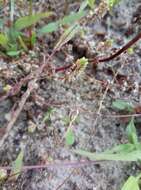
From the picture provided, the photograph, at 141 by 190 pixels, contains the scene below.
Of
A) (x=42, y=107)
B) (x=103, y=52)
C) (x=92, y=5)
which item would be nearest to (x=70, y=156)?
(x=42, y=107)

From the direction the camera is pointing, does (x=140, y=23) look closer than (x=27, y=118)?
No

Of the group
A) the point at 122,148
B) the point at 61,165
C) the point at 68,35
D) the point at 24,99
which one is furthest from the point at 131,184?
the point at 68,35

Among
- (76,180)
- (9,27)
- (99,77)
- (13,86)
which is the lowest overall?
Result: (76,180)

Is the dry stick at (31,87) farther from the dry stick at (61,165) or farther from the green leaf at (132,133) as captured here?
the green leaf at (132,133)

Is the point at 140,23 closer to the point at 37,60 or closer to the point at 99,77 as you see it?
the point at 99,77

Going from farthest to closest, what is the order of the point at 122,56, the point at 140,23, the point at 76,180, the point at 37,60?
the point at 140,23 < the point at 122,56 < the point at 37,60 < the point at 76,180
